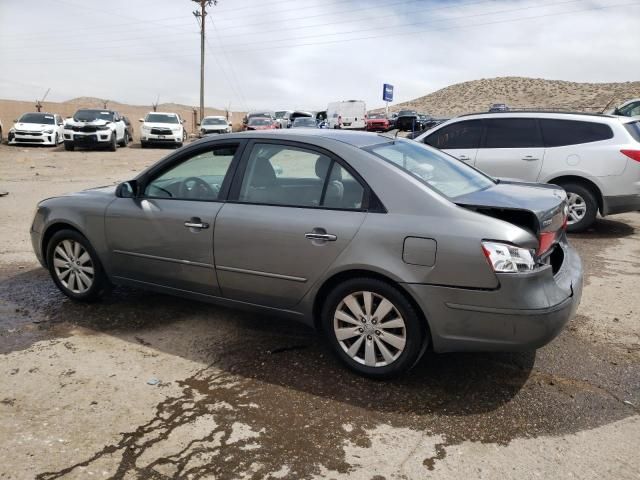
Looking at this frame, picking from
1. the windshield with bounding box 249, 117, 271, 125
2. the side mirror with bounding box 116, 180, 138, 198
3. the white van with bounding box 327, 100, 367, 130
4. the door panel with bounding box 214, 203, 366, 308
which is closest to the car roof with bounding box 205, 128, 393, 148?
the door panel with bounding box 214, 203, 366, 308

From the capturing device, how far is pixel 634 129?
745 centimetres

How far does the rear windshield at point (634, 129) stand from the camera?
7.33 m

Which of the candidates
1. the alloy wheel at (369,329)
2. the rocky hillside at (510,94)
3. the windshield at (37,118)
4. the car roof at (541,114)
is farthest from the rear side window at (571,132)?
the rocky hillside at (510,94)

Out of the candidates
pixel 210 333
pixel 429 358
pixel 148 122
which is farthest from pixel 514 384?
pixel 148 122

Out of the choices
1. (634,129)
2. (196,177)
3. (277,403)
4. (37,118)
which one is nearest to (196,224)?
(196,177)

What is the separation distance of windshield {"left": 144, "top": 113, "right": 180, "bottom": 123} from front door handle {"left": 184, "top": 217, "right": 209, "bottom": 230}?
2255 centimetres

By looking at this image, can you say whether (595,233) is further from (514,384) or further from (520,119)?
(514,384)

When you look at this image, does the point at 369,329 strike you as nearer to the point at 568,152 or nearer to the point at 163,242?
the point at 163,242

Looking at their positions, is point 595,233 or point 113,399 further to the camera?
point 595,233

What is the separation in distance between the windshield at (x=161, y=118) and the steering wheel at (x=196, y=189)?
22.2 m

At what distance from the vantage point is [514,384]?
344 centimetres

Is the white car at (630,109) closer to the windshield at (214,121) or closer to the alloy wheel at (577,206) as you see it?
the alloy wheel at (577,206)

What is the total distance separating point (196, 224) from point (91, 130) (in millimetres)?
20067

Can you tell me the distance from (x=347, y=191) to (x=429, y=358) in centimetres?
130
